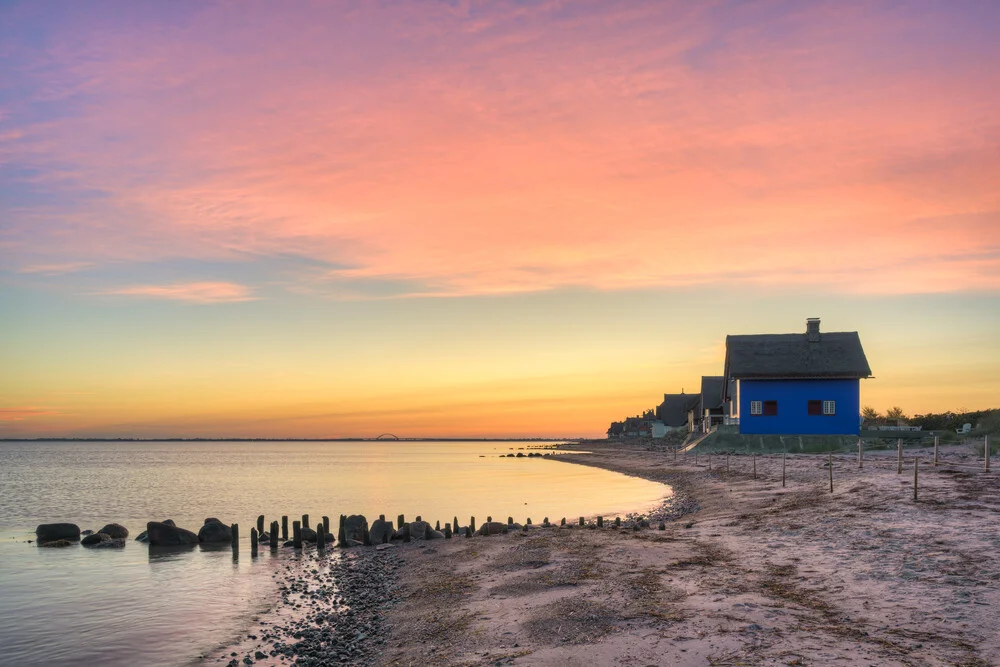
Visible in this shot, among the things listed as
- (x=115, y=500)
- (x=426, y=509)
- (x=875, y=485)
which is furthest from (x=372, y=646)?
(x=115, y=500)

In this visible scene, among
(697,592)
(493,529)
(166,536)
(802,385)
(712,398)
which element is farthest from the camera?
(712,398)

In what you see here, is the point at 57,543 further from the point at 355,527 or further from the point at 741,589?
the point at 741,589

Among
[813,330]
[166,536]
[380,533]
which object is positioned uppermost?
[813,330]

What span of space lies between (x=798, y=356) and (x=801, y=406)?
14.9 ft

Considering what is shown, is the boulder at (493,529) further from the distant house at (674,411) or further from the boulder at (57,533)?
the distant house at (674,411)

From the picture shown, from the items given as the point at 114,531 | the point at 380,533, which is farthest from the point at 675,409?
the point at 114,531

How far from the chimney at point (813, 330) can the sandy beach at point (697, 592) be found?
121ft

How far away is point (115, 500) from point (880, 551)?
59.1 m

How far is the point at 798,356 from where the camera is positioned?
2317 inches

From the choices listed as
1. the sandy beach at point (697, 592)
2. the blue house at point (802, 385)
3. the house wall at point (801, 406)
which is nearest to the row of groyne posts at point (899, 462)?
the sandy beach at point (697, 592)

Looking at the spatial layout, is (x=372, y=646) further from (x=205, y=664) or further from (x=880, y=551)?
(x=880, y=551)

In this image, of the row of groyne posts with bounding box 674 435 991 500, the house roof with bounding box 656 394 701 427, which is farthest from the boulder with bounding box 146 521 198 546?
the house roof with bounding box 656 394 701 427

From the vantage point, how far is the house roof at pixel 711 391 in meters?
86.6

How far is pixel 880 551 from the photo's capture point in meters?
15.2
